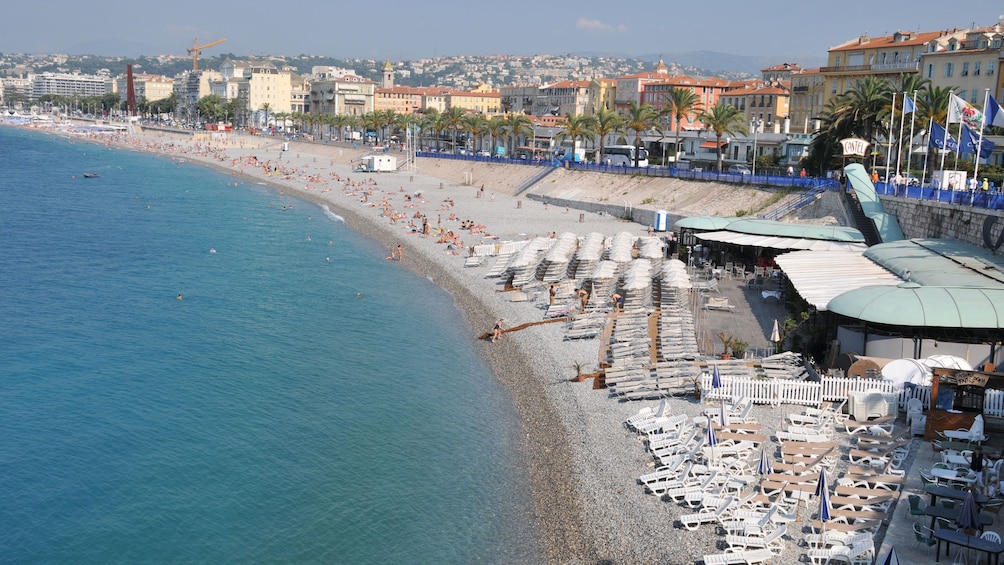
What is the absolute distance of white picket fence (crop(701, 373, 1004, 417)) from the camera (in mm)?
20359

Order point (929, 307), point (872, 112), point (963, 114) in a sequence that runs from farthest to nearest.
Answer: point (872, 112)
point (963, 114)
point (929, 307)

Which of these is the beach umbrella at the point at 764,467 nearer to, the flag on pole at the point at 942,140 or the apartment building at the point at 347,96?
the flag on pole at the point at 942,140

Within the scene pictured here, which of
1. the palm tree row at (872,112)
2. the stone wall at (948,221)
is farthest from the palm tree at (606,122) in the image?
the stone wall at (948,221)

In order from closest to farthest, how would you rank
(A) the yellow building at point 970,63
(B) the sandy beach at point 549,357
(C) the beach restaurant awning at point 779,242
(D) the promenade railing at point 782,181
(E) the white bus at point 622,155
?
(B) the sandy beach at point 549,357 → (D) the promenade railing at point 782,181 → (C) the beach restaurant awning at point 779,242 → (A) the yellow building at point 970,63 → (E) the white bus at point 622,155

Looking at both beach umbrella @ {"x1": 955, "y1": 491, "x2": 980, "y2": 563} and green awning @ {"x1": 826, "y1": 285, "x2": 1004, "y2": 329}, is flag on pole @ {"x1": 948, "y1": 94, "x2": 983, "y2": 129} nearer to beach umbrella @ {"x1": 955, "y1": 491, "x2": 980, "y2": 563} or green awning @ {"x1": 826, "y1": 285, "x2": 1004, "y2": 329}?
green awning @ {"x1": 826, "y1": 285, "x2": 1004, "y2": 329}

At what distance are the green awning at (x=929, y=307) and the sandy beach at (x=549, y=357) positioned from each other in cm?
393

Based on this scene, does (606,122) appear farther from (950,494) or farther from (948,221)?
(950,494)

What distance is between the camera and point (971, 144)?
30.8 metres

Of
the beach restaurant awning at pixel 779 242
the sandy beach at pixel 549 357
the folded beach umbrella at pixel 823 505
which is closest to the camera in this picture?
the folded beach umbrella at pixel 823 505

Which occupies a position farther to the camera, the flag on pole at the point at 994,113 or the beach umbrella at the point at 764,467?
the flag on pole at the point at 994,113

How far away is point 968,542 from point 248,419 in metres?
17.5

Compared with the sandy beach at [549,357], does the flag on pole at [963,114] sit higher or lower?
higher

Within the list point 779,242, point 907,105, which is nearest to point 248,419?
point 779,242

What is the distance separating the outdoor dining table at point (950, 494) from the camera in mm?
14594
